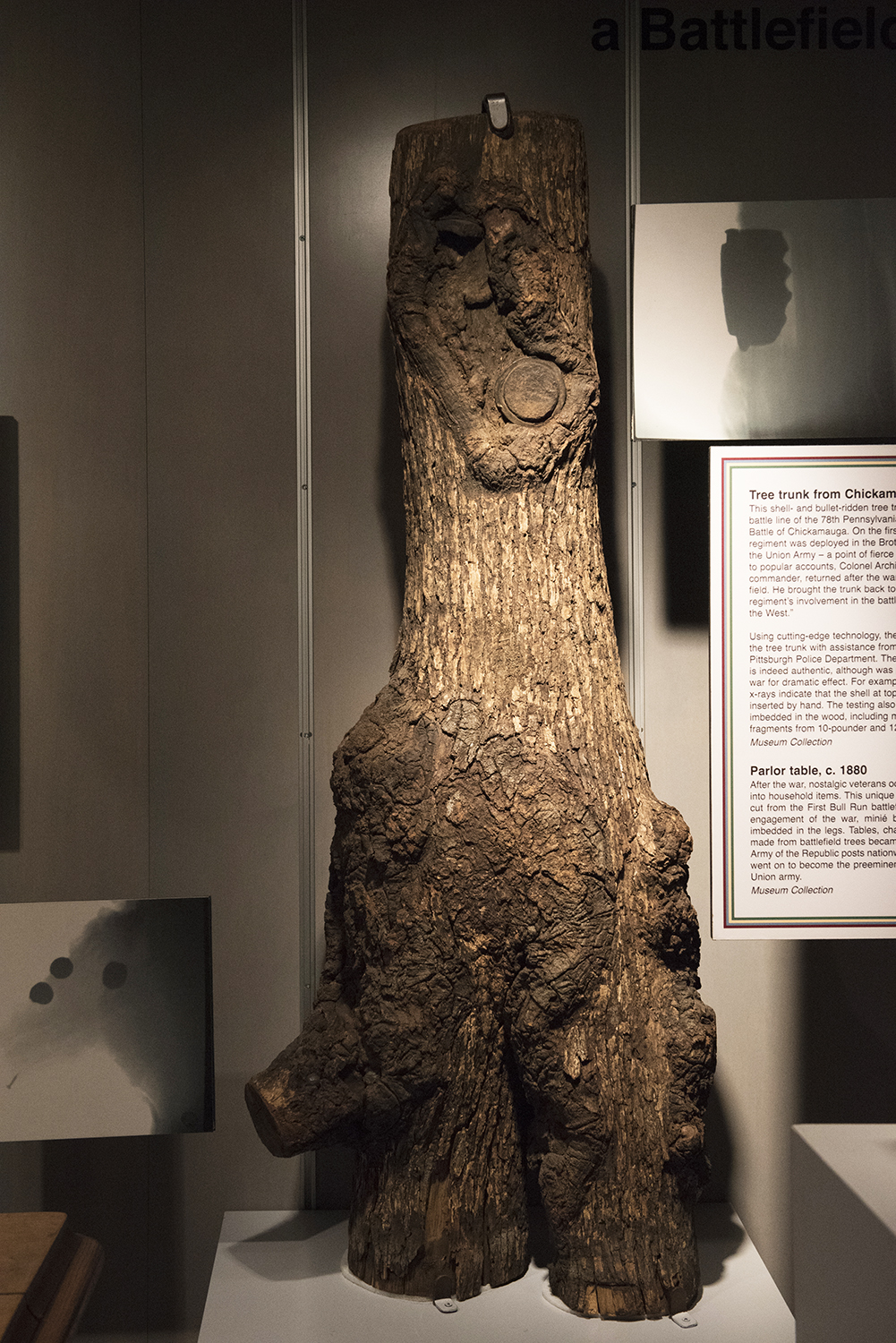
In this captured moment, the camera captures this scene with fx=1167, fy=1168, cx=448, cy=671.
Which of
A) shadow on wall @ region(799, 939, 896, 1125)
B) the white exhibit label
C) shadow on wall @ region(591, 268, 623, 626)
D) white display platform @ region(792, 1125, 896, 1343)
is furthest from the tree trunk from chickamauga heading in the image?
shadow on wall @ region(799, 939, 896, 1125)

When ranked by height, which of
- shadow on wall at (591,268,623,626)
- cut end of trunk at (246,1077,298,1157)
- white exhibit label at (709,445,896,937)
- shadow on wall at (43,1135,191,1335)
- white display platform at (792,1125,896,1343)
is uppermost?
shadow on wall at (591,268,623,626)

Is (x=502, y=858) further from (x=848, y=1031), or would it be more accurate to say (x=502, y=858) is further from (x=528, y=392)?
(x=848, y=1031)

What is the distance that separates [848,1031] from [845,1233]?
3.84ft

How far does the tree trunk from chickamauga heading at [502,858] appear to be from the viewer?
1.92 meters

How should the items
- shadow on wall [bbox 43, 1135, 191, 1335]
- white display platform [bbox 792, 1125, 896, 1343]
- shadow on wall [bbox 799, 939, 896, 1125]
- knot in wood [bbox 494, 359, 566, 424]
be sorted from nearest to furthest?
white display platform [bbox 792, 1125, 896, 1343], knot in wood [bbox 494, 359, 566, 424], shadow on wall [bbox 43, 1135, 191, 1335], shadow on wall [bbox 799, 939, 896, 1125]

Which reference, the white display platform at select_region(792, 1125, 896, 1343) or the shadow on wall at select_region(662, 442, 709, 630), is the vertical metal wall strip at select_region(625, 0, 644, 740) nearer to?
the shadow on wall at select_region(662, 442, 709, 630)

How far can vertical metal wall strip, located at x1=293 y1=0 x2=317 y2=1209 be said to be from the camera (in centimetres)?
242

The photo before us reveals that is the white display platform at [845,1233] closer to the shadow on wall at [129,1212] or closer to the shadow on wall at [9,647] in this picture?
the shadow on wall at [129,1212]

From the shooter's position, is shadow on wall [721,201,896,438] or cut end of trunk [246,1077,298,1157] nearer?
cut end of trunk [246,1077,298,1157]

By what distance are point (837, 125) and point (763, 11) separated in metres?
0.27

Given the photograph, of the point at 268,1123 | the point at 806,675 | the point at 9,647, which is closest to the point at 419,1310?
the point at 268,1123

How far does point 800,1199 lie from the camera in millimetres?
1491

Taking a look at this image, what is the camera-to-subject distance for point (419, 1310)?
196cm

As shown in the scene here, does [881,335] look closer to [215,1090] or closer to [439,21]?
[439,21]
